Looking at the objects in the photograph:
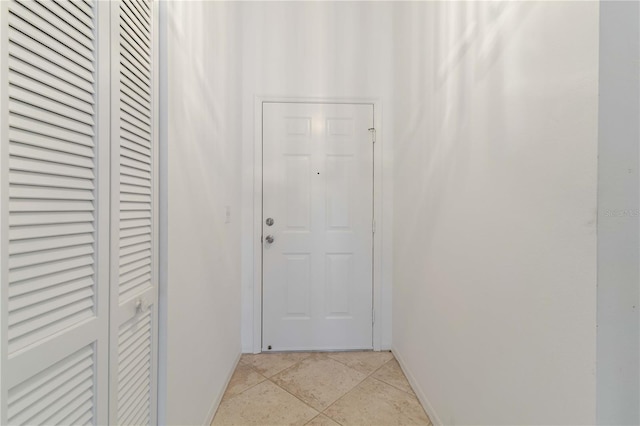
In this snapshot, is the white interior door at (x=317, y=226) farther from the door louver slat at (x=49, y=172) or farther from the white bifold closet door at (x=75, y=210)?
the door louver slat at (x=49, y=172)

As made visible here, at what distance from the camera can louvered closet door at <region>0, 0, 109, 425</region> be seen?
20.4 inches

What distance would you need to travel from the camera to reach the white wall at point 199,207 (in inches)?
42.2

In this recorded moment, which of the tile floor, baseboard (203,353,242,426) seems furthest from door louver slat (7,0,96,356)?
the tile floor

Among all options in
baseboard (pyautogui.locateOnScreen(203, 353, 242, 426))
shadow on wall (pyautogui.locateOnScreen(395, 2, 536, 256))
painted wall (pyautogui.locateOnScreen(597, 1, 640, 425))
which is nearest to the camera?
painted wall (pyautogui.locateOnScreen(597, 1, 640, 425))

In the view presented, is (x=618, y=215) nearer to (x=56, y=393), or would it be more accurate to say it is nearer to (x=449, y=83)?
(x=449, y=83)

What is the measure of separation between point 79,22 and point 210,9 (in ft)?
3.33

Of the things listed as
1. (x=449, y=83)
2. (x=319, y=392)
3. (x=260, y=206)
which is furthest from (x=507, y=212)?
(x=260, y=206)

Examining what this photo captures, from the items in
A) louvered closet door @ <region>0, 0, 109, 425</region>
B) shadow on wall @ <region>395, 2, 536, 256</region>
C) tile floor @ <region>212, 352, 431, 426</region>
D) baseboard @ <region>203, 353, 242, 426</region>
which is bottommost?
tile floor @ <region>212, 352, 431, 426</region>

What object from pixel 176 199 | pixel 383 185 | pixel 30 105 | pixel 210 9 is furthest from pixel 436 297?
pixel 210 9

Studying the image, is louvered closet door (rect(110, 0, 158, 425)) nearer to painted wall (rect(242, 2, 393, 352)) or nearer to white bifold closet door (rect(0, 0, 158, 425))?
white bifold closet door (rect(0, 0, 158, 425))

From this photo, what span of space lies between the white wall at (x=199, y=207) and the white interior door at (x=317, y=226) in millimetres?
345

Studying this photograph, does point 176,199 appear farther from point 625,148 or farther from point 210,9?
point 625,148

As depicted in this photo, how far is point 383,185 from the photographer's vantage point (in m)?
2.17

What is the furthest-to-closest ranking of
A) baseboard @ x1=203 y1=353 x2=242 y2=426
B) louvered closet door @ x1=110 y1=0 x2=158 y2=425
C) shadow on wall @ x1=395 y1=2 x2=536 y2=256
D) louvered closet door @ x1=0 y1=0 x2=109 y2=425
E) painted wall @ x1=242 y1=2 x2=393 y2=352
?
1. painted wall @ x1=242 y1=2 x2=393 y2=352
2. baseboard @ x1=203 y1=353 x2=242 y2=426
3. shadow on wall @ x1=395 y1=2 x2=536 y2=256
4. louvered closet door @ x1=110 y1=0 x2=158 y2=425
5. louvered closet door @ x1=0 y1=0 x2=109 y2=425
